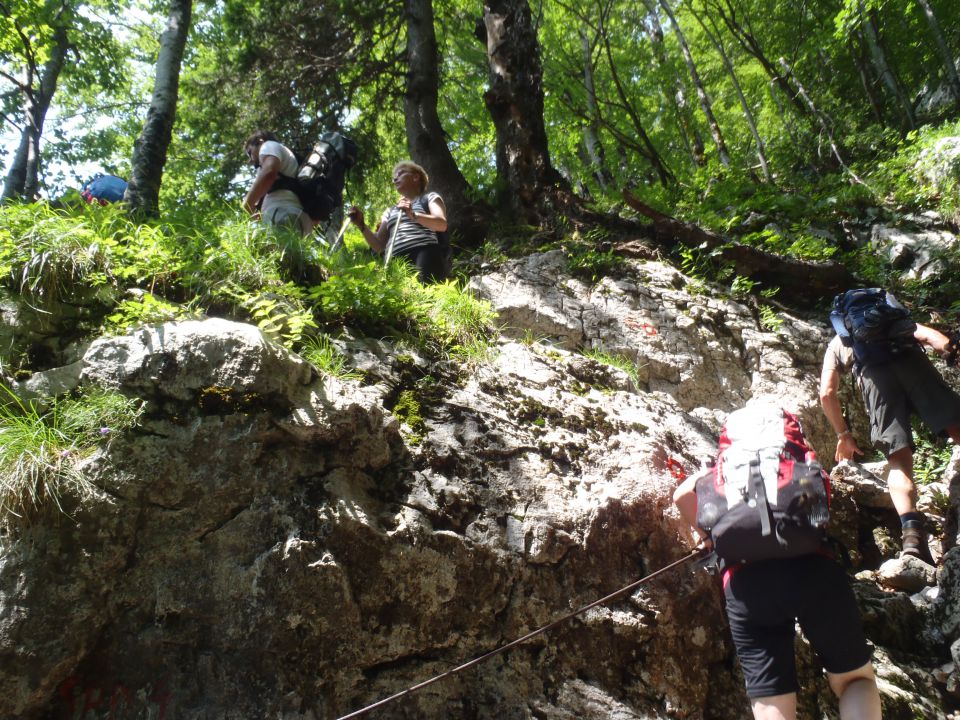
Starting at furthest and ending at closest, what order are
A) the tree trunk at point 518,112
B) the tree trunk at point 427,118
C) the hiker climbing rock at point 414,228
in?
1. the tree trunk at point 427,118
2. the tree trunk at point 518,112
3. the hiker climbing rock at point 414,228

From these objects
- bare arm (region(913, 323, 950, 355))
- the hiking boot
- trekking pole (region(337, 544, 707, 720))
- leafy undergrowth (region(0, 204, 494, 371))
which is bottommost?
the hiking boot

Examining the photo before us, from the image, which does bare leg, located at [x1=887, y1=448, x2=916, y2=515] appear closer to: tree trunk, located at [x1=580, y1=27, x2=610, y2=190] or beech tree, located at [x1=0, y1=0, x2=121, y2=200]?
beech tree, located at [x1=0, y1=0, x2=121, y2=200]

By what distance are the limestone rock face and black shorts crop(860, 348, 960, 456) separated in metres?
1.07

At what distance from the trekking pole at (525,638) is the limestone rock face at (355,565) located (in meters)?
0.06

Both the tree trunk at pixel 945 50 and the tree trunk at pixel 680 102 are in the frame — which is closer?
Answer: the tree trunk at pixel 945 50

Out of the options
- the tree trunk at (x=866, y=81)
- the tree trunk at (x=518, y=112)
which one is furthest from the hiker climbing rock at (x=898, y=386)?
the tree trunk at (x=866, y=81)

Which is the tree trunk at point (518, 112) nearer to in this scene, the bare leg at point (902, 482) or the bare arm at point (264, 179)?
the bare arm at point (264, 179)

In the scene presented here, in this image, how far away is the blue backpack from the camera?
4.21 m

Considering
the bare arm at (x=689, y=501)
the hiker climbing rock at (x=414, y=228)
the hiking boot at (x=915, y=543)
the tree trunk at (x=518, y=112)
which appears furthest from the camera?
the tree trunk at (x=518, y=112)

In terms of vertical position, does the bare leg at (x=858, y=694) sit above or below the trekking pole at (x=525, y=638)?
below

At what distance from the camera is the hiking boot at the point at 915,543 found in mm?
3982

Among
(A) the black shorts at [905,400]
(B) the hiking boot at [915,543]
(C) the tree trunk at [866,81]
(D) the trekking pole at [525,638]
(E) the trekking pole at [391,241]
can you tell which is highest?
(C) the tree trunk at [866,81]

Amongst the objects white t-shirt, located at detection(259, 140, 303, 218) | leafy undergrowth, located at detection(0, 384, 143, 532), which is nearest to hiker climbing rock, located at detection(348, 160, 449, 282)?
white t-shirt, located at detection(259, 140, 303, 218)

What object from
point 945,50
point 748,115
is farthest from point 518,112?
point 945,50
